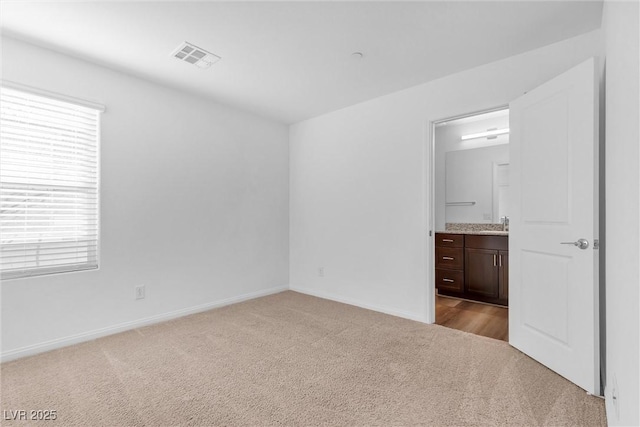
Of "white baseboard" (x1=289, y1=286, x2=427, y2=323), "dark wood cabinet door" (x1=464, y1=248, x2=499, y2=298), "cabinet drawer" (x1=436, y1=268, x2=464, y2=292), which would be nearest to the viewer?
"white baseboard" (x1=289, y1=286, x2=427, y2=323)

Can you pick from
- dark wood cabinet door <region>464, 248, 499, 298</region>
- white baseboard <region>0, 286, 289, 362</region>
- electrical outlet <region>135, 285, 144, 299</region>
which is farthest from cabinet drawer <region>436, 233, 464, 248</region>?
electrical outlet <region>135, 285, 144, 299</region>

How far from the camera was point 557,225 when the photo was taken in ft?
6.85

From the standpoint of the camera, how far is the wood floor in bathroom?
2941 mm

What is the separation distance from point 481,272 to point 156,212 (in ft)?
12.4

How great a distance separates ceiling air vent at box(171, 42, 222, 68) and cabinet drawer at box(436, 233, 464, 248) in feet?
11.3

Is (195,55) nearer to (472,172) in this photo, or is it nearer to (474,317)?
(474,317)

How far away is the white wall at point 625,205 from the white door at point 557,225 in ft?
1.45

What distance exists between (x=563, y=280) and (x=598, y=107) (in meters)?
1.08

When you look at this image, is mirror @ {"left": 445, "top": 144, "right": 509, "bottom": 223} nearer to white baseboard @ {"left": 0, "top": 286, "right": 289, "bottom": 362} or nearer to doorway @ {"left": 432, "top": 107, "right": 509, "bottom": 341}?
doorway @ {"left": 432, "top": 107, "right": 509, "bottom": 341}

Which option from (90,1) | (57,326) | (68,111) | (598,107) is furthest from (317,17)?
(57,326)

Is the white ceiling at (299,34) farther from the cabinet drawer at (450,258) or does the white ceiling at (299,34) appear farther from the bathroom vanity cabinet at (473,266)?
the cabinet drawer at (450,258)

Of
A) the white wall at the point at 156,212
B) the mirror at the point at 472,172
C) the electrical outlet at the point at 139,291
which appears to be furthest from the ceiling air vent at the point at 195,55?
the mirror at the point at 472,172

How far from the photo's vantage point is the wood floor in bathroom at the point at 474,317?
9.65 feet

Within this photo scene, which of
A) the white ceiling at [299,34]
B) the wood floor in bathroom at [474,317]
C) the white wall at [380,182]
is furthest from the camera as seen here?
the wood floor in bathroom at [474,317]
